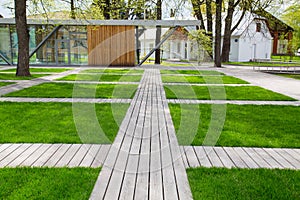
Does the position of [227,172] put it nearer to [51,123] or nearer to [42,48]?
[51,123]

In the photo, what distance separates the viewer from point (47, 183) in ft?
9.21

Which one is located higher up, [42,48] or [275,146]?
[42,48]

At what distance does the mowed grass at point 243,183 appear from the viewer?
265cm

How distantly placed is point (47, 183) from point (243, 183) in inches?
73.8

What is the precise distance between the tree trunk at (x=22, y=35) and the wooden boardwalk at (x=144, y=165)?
854 centimetres

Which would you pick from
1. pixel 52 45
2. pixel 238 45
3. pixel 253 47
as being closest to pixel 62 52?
pixel 52 45

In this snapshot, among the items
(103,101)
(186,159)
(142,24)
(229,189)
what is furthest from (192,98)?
(142,24)

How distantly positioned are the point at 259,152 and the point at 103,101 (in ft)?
14.2

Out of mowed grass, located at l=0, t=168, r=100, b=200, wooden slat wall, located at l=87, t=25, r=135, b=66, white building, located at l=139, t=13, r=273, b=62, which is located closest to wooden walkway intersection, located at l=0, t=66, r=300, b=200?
mowed grass, located at l=0, t=168, r=100, b=200

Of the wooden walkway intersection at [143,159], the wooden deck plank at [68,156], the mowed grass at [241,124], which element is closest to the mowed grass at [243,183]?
the wooden walkway intersection at [143,159]

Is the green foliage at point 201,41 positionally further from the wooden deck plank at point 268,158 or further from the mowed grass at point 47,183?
the mowed grass at point 47,183

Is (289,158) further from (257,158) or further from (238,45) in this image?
(238,45)

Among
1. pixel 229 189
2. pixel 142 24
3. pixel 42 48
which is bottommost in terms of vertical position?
pixel 229 189

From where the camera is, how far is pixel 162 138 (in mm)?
4277
